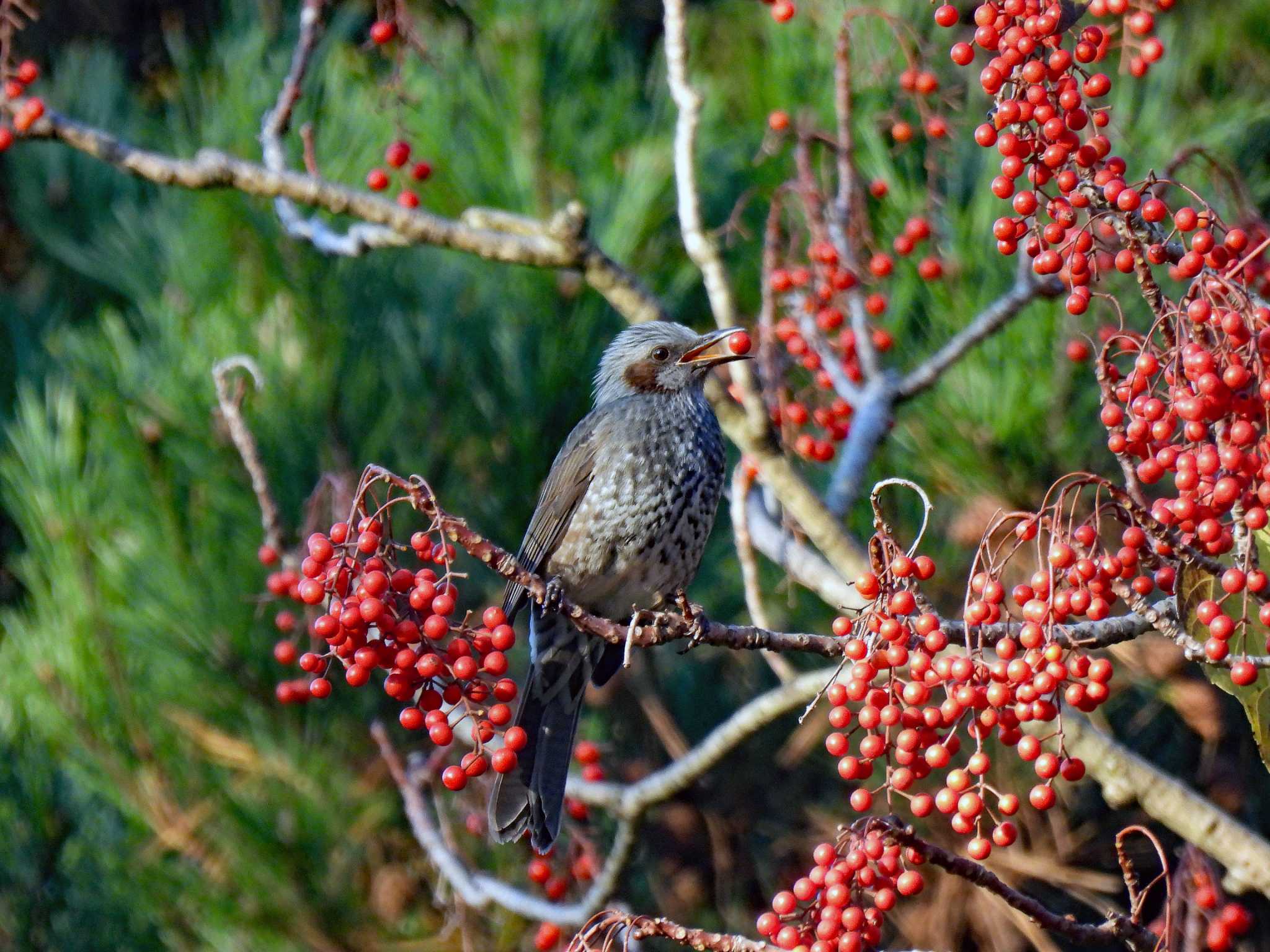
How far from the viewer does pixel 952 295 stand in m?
4.13

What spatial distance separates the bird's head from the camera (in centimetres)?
390

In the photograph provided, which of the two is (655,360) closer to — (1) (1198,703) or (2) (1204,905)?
(1) (1198,703)

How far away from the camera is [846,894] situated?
6.15ft

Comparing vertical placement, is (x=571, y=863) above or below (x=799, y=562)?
below

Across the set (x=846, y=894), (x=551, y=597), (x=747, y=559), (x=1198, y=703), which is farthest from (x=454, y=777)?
(x=1198, y=703)

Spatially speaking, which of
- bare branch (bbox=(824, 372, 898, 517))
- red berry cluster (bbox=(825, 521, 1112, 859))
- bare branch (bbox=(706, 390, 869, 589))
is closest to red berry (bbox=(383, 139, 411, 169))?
bare branch (bbox=(706, 390, 869, 589))

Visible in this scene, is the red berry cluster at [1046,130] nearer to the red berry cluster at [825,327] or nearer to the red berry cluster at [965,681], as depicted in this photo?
the red berry cluster at [965,681]

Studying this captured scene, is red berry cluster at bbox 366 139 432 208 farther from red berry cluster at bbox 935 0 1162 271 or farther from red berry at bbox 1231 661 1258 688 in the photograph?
red berry at bbox 1231 661 1258 688

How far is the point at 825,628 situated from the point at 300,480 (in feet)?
4.57

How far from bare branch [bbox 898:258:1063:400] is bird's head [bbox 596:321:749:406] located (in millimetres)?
531

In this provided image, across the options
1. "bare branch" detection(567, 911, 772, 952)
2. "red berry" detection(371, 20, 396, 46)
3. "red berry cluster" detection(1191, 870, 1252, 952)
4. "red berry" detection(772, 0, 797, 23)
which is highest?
"red berry" detection(371, 20, 396, 46)

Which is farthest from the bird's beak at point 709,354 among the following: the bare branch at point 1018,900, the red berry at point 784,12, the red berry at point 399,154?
the bare branch at point 1018,900

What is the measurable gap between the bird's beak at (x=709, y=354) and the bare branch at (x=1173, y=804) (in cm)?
99

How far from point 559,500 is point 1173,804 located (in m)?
1.49
